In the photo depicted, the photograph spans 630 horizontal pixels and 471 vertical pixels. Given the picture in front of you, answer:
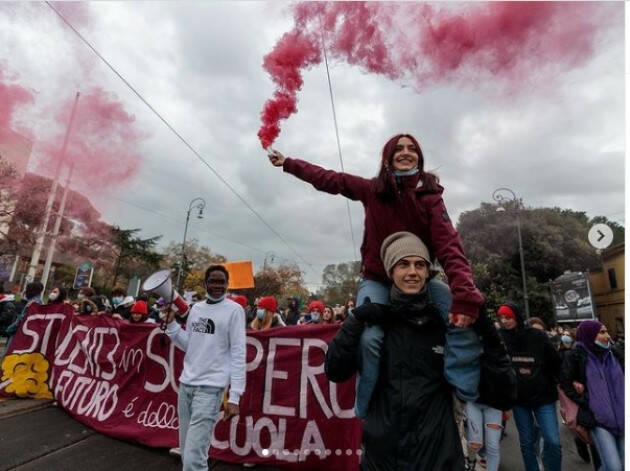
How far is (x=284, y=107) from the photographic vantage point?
3.29 metres

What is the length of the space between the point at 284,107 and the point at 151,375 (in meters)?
3.85

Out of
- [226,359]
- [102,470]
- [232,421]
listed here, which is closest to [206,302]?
[226,359]

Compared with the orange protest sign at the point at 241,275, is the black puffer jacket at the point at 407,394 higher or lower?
lower

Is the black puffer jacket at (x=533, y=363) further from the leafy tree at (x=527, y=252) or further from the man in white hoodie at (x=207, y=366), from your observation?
the leafy tree at (x=527, y=252)

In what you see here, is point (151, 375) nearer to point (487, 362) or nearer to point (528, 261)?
point (487, 362)

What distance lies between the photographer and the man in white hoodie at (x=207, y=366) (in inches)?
112

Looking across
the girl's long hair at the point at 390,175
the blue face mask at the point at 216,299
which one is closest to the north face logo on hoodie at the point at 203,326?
the blue face mask at the point at 216,299

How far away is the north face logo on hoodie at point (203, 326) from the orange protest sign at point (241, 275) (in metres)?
6.53

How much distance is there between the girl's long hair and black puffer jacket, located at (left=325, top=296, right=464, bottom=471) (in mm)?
753

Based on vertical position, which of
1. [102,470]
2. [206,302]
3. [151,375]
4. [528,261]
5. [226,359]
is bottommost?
[102,470]

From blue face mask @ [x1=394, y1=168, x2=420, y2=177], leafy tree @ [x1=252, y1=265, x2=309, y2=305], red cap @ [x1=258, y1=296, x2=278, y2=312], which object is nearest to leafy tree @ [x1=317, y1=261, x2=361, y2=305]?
leafy tree @ [x1=252, y1=265, x2=309, y2=305]

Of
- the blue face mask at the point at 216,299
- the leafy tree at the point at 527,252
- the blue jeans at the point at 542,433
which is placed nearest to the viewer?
the blue face mask at the point at 216,299

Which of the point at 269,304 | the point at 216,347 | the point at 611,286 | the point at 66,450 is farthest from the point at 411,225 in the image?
the point at 611,286

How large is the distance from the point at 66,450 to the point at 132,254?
35238 millimetres
